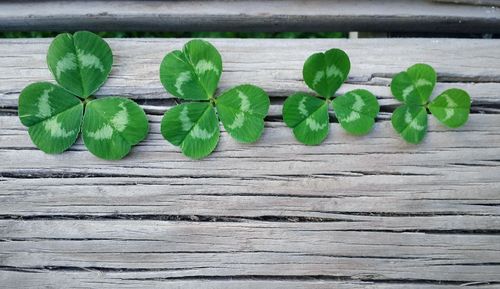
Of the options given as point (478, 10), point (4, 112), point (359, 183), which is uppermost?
point (478, 10)

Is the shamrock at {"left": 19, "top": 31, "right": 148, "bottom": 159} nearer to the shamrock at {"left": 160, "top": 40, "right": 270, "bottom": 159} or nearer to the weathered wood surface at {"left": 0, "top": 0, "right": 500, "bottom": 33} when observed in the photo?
the shamrock at {"left": 160, "top": 40, "right": 270, "bottom": 159}

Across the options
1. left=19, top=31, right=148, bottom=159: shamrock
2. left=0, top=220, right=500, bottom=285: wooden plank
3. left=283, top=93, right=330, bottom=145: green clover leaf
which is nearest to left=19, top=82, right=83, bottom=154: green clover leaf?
left=19, top=31, right=148, bottom=159: shamrock

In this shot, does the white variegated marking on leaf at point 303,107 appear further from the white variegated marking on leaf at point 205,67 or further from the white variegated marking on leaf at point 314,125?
the white variegated marking on leaf at point 205,67

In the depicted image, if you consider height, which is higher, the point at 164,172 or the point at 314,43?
the point at 314,43

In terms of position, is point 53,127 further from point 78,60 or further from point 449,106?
point 449,106

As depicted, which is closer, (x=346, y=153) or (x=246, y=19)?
(x=346, y=153)

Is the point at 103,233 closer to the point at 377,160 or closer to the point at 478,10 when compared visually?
the point at 377,160

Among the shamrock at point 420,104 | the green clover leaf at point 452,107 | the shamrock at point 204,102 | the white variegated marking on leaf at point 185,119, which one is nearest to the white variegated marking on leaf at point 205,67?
the shamrock at point 204,102

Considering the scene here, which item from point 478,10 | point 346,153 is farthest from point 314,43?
point 478,10
